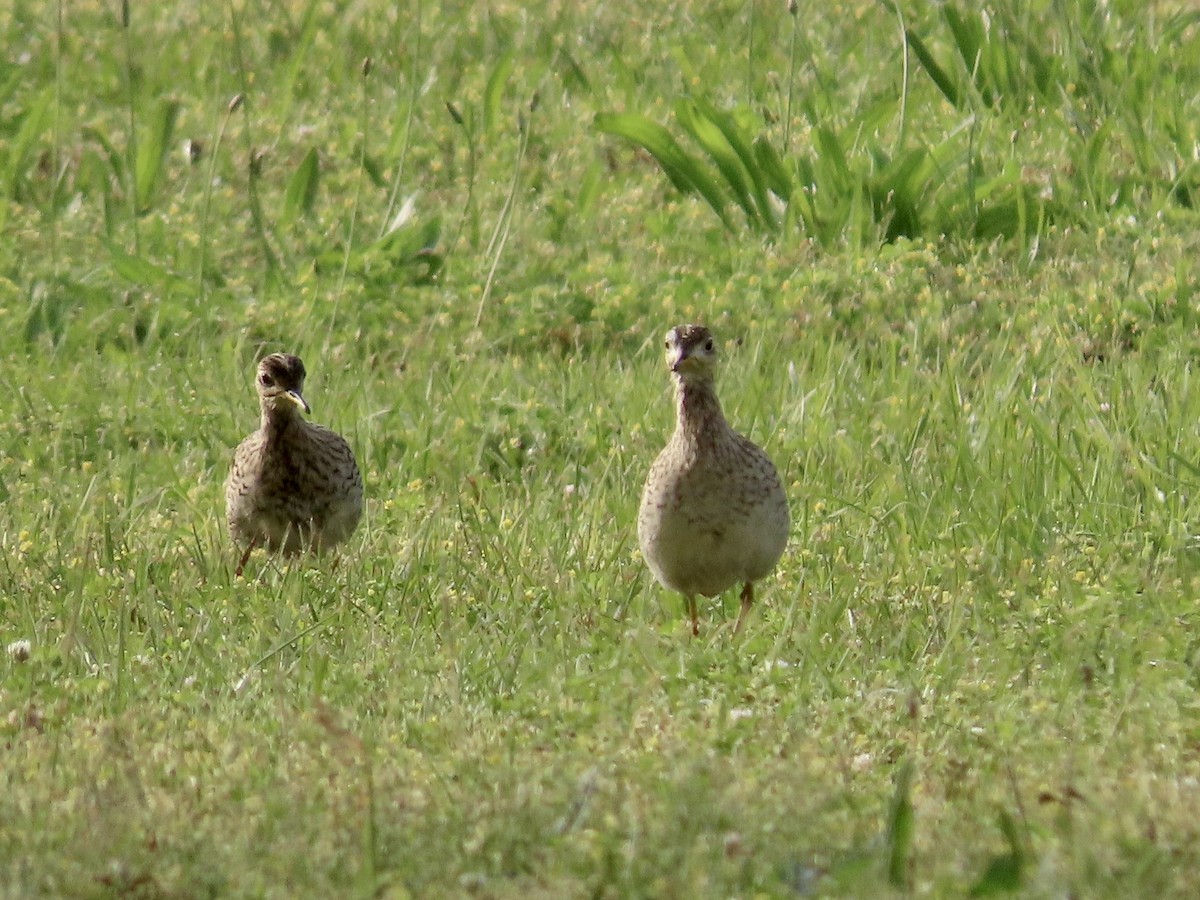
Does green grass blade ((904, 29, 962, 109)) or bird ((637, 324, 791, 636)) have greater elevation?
green grass blade ((904, 29, 962, 109))

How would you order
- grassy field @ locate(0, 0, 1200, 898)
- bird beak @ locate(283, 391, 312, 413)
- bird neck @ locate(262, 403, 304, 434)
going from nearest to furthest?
grassy field @ locate(0, 0, 1200, 898)
bird beak @ locate(283, 391, 312, 413)
bird neck @ locate(262, 403, 304, 434)

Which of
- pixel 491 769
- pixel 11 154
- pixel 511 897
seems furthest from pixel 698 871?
pixel 11 154

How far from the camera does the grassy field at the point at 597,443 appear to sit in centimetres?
491

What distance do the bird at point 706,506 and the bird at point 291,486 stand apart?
1.25m

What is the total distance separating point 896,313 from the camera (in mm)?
9602

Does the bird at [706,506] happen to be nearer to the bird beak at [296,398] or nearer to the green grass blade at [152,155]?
the bird beak at [296,398]

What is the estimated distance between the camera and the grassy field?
16.1 ft

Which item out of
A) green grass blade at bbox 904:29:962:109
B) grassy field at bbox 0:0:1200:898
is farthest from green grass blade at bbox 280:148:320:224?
green grass blade at bbox 904:29:962:109

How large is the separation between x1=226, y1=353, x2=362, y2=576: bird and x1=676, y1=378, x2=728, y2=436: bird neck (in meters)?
1.36

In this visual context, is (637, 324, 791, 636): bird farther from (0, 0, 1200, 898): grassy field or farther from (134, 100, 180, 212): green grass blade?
(134, 100, 180, 212): green grass blade

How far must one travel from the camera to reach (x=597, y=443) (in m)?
8.62

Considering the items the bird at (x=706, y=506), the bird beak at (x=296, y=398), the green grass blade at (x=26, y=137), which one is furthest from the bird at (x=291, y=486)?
the green grass blade at (x=26, y=137)

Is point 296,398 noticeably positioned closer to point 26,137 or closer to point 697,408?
point 697,408

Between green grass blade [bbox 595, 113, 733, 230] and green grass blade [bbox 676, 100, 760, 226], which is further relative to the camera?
green grass blade [bbox 595, 113, 733, 230]
